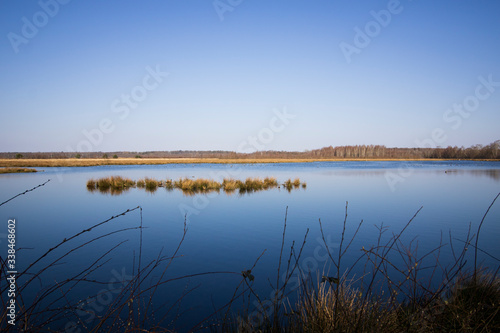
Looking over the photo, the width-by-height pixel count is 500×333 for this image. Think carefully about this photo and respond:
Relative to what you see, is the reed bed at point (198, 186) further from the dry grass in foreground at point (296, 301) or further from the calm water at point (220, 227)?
the dry grass in foreground at point (296, 301)

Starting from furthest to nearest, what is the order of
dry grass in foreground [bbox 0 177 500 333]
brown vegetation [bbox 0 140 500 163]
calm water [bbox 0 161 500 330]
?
brown vegetation [bbox 0 140 500 163]
calm water [bbox 0 161 500 330]
dry grass in foreground [bbox 0 177 500 333]

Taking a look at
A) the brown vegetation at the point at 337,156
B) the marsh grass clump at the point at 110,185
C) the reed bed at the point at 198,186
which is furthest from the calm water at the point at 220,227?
the brown vegetation at the point at 337,156

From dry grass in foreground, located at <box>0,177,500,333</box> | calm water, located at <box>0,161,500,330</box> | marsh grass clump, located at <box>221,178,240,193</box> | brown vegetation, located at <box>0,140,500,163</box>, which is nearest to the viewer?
dry grass in foreground, located at <box>0,177,500,333</box>

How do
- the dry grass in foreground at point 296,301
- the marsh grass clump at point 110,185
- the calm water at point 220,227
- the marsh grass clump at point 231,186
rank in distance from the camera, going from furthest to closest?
the marsh grass clump at point 110,185, the marsh grass clump at point 231,186, the calm water at point 220,227, the dry grass in foreground at point 296,301

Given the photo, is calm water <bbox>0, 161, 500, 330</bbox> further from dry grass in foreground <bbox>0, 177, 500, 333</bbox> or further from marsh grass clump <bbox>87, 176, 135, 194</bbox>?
marsh grass clump <bbox>87, 176, 135, 194</bbox>

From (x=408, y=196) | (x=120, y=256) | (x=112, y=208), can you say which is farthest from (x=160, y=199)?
(x=408, y=196)

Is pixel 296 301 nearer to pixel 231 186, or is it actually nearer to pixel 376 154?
pixel 231 186

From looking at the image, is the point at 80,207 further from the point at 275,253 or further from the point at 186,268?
A: the point at 275,253

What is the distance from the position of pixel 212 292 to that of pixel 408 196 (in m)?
16.0

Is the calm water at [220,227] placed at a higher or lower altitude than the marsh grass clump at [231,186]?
lower

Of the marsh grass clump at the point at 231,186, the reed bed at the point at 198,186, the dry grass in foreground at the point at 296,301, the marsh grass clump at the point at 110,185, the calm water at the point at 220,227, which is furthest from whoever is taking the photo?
the marsh grass clump at the point at 110,185

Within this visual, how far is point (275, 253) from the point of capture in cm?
812

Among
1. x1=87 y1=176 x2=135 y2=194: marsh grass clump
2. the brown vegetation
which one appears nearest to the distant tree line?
the brown vegetation

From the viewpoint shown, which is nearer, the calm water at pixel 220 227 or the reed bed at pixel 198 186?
the calm water at pixel 220 227
